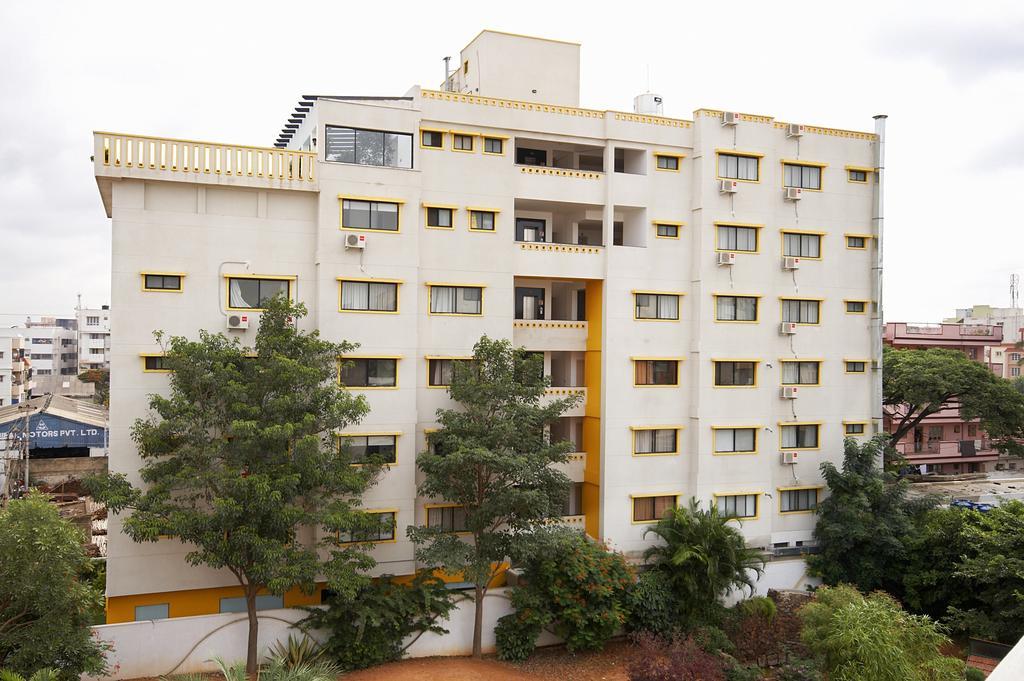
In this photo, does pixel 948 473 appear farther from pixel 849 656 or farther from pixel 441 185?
pixel 441 185

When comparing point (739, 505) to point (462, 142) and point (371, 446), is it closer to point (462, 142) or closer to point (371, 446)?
point (371, 446)

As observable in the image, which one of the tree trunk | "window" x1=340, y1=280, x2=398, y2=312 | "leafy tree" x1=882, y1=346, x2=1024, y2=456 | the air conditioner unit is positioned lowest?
the tree trunk

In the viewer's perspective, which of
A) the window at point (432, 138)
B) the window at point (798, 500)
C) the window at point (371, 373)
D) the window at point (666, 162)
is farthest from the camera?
the window at point (798, 500)

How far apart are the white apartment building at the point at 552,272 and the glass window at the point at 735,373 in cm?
7

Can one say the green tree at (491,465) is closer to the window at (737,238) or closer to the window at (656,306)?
the window at (656,306)

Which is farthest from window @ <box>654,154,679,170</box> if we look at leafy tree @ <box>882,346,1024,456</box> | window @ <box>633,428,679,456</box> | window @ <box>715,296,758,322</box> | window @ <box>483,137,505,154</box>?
leafy tree @ <box>882,346,1024,456</box>

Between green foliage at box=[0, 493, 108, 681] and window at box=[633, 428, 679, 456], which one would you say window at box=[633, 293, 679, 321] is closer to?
window at box=[633, 428, 679, 456]

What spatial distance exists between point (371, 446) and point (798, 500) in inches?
535

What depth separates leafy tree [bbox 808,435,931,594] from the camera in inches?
888

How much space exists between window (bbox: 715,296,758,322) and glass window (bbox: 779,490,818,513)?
556 centimetres

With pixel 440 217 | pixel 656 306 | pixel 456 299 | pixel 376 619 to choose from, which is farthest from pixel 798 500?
pixel 440 217

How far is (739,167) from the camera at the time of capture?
23.7 metres

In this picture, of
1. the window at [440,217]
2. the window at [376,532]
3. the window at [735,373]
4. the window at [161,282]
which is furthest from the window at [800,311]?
the window at [161,282]

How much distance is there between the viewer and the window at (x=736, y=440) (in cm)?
2353
